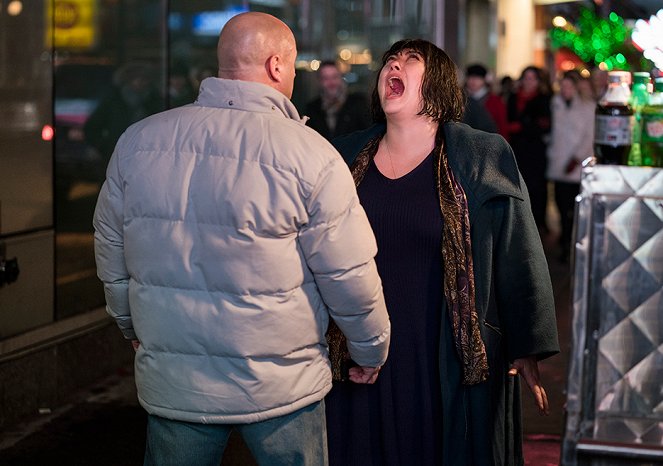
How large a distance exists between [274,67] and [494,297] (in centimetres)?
126

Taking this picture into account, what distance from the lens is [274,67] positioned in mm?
3605

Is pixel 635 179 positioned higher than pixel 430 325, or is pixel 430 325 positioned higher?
pixel 635 179

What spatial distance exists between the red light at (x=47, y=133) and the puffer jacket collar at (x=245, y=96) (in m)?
4.04

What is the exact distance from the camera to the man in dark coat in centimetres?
1101

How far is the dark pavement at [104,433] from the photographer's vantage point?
20.5 feet

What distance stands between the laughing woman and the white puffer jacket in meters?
0.68

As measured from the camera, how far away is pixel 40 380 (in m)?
7.08

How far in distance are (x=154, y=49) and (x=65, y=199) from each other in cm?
183

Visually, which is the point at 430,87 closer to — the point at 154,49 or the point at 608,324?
the point at 608,324

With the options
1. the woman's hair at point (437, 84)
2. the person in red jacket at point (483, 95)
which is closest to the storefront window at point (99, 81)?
the person in red jacket at point (483, 95)

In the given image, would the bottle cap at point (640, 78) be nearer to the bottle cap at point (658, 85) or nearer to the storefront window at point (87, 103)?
the bottle cap at point (658, 85)

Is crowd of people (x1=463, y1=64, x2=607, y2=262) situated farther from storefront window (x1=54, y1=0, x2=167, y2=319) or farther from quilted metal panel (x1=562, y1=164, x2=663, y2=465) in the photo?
quilted metal panel (x1=562, y1=164, x2=663, y2=465)

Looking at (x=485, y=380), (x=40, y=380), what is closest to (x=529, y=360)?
(x=485, y=380)

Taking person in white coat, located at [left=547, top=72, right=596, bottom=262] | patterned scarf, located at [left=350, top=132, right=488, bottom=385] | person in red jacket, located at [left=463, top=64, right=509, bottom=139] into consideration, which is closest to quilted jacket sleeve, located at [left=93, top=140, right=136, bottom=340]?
patterned scarf, located at [left=350, top=132, right=488, bottom=385]
